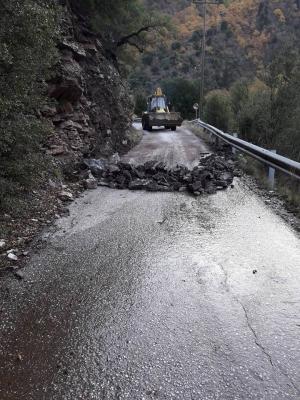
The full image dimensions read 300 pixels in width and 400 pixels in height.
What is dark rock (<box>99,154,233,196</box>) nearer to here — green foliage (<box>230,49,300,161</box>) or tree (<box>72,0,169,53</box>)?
green foliage (<box>230,49,300,161</box>)

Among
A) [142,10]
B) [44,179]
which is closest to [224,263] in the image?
[44,179]

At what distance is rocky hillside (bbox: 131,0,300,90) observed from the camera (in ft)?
267

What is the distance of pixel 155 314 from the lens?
352 centimetres

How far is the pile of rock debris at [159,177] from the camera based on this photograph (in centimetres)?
855

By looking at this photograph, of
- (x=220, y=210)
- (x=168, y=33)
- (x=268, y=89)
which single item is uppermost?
(x=168, y=33)

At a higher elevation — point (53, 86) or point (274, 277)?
point (53, 86)

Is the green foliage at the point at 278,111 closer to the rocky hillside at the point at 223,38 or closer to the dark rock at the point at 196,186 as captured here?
the dark rock at the point at 196,186

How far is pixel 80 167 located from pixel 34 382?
7.59m

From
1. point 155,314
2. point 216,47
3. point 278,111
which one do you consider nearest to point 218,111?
point 278,111

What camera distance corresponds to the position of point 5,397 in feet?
8.39

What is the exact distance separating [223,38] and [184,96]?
35.5 metres

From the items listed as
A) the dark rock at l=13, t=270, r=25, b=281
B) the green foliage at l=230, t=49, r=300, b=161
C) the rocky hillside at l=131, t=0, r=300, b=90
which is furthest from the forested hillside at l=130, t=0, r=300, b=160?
the dark rock at l=13, t=270, r=25, b=281

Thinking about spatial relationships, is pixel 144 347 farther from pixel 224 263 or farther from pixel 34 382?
pixel 224 263

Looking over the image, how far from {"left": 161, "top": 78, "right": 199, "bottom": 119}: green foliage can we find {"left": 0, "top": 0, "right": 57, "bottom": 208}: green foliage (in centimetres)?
5678
